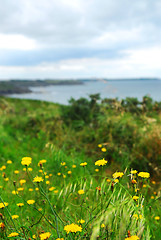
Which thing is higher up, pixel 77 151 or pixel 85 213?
pixel 85 213

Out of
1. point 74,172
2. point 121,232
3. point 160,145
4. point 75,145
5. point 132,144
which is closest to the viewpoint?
point 121,232

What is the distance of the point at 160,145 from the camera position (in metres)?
4.18

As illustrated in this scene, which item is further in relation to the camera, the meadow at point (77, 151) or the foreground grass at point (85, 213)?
the meadow at point (77, 151)

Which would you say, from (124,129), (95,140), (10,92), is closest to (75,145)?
(95,140)

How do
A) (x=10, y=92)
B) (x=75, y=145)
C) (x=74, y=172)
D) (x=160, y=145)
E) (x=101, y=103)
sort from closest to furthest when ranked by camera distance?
(x=74, y=172)
(x=160, y=145)
(x=75, y=145)
(x=101, y=103)
(x=10, y=92)

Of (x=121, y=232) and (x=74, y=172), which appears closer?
(x=121, y=232)

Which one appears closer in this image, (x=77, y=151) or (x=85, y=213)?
(x=85, y=213)

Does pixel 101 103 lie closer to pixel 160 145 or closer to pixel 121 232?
pixel 160 145

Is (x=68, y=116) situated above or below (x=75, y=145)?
above

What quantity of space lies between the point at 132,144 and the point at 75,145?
1209 millimetres

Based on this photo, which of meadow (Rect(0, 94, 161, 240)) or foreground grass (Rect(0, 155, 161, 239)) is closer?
foreground grass (Rect(0, 155, 161, 239))

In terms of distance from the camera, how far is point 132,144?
473cm

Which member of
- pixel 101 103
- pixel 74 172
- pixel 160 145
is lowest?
pixel 74 172

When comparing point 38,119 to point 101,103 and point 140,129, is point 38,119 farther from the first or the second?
point 140,129
